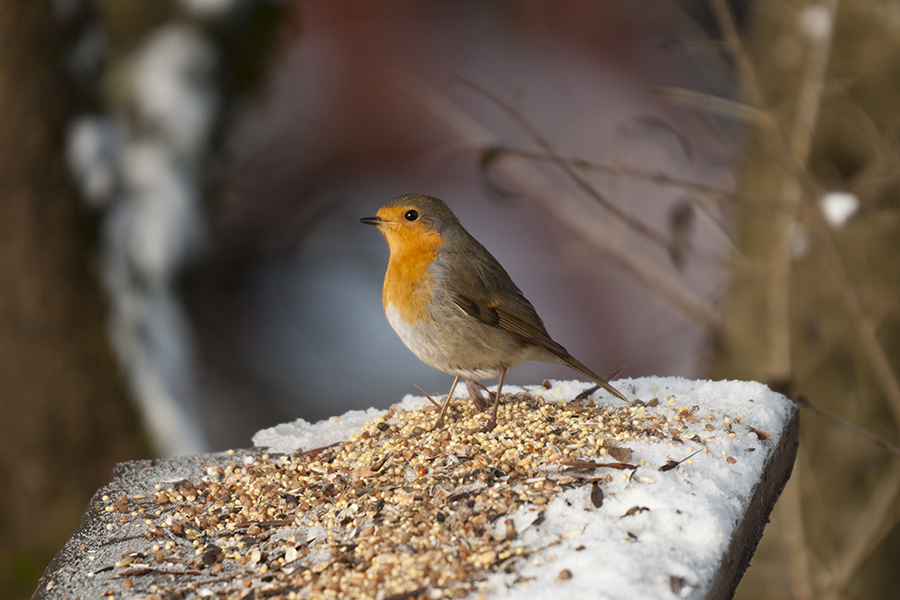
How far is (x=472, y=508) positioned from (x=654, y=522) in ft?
1.25

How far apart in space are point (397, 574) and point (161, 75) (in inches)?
132

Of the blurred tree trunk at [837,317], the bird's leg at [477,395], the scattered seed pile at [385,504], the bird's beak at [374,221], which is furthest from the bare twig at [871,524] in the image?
the bird's beak at [374,221]

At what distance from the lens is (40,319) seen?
3.75 meters

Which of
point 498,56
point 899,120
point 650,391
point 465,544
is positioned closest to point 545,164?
point 498,56

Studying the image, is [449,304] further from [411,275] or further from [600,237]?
[600,237]

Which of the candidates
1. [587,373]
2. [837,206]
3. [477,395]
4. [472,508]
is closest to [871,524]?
[837,206]

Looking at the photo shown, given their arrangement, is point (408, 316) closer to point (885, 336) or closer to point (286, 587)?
point (286, 587)

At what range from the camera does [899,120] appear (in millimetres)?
3326

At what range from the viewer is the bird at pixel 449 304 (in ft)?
6.97

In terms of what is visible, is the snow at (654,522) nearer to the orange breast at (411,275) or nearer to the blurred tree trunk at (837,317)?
the orange breast at (411,275)

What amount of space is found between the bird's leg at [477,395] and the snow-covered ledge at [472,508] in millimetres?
33

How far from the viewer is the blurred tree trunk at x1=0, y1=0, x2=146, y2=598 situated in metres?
3.65

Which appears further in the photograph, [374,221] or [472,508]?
[374,221]

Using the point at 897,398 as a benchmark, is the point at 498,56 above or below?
above
